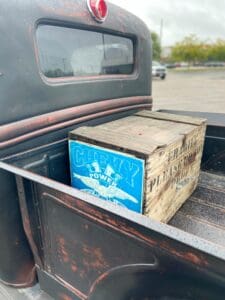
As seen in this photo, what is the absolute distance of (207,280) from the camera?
2.35ft

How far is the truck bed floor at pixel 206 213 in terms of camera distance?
57.3 inches

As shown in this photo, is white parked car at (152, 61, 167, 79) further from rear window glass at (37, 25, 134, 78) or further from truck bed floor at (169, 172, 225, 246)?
truck bed floor at (169, 172, 225, 246)

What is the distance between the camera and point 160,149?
48.8 inches

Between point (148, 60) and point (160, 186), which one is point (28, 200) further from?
point (148, 60)

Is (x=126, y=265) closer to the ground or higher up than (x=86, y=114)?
closer to the ground

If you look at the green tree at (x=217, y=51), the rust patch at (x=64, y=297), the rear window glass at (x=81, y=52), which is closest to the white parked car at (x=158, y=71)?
the rear window glass at (x=81, y=52)

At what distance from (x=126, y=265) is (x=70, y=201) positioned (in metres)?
0.31

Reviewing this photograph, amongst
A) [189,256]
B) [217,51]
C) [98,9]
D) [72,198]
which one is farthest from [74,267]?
[217,51]

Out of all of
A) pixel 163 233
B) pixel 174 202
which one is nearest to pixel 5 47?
pixel 163 233

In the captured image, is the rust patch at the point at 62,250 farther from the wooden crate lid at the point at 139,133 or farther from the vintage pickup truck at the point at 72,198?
the wooden crate lid at the point at 139,133

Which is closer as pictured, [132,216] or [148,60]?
[132,216]

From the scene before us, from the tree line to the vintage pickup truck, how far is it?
39493mm

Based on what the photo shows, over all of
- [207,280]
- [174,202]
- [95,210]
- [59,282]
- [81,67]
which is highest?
[81,67]

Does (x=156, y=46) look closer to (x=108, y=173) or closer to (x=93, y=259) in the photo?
(x=108, y=173)
